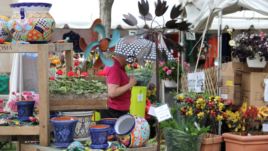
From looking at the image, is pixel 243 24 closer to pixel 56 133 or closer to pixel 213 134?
pixel 213 134

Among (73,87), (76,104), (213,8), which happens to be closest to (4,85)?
(73,87)

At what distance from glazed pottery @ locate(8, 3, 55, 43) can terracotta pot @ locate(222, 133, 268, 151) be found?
2.18 metres

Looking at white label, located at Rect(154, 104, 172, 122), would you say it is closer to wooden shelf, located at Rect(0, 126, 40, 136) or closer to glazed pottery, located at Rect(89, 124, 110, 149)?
glazed pottery, located at Rect(89, 124, 110, 149)

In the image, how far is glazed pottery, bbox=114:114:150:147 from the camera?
2.79 metres

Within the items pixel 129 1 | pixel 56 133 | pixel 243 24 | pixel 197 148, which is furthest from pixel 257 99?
pixel 129 1

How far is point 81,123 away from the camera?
288 centimetres

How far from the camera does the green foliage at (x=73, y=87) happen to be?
301cm

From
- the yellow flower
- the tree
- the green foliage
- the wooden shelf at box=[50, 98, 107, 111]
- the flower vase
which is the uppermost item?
the tree

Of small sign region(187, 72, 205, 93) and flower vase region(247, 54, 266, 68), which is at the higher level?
flower vase region(247, 54, 266, 68)

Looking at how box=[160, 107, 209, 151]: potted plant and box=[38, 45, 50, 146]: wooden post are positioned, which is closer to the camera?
box=[38, 45, 50, 146]: wooden post

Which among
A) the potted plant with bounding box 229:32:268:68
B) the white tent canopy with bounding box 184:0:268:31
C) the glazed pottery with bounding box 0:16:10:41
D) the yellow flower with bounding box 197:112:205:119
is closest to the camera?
the glazed pottery with bounding box 0:16:10:41

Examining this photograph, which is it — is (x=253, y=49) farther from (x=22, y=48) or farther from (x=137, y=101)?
(x=22, y=48)

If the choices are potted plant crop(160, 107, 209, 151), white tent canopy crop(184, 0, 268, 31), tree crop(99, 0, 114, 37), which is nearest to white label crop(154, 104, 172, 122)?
potted plant crop(160, 107, 209, 151)

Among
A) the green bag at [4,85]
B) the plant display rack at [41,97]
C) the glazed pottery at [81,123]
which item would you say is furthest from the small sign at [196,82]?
the plant display rack at [41,97]
